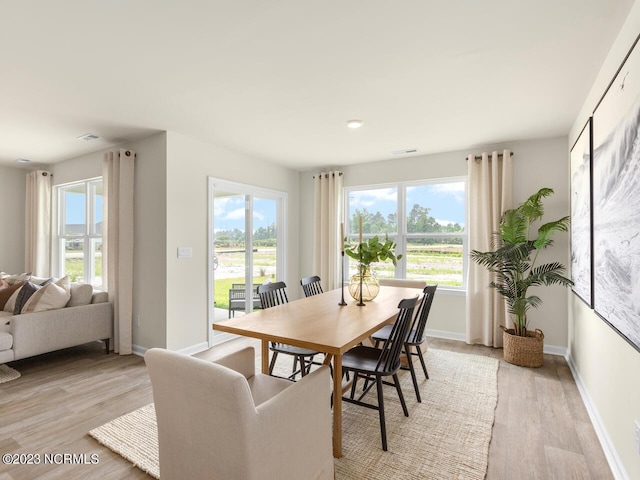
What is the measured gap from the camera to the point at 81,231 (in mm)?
4941

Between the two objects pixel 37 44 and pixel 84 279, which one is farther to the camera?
pixel 84 279

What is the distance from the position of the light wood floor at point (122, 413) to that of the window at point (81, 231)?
4.76 feet

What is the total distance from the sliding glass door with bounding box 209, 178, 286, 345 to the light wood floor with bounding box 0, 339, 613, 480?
1.20 m

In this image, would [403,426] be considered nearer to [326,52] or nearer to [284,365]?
[284,365]

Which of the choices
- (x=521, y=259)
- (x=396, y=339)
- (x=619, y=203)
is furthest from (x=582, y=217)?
(x=396, y=339)

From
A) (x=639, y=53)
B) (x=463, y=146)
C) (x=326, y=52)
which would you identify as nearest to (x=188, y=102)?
(x=326, y=52)

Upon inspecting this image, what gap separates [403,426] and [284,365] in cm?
145

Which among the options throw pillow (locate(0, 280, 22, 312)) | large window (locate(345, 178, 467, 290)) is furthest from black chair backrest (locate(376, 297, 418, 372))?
throw pillow (locate(0, 280, 22, 312))

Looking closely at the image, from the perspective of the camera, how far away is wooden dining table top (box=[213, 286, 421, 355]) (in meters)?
1.73

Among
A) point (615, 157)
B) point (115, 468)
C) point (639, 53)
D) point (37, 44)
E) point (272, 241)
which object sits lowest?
point (115, 468)

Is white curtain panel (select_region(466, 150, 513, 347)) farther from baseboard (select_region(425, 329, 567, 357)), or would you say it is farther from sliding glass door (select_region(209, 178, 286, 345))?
sliding glass door (select_region(209, 178, 286, 345))

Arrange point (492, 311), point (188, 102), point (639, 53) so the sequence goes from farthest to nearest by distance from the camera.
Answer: point (492, 311) → point (188, 102) → point (639, 53)

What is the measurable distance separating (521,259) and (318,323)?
2579 mm

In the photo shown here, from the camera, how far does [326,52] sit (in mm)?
2074
